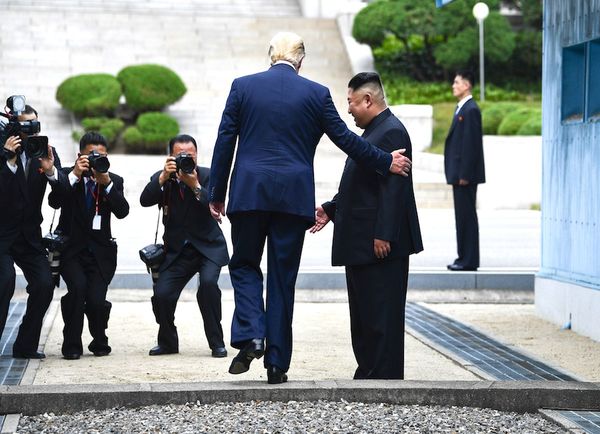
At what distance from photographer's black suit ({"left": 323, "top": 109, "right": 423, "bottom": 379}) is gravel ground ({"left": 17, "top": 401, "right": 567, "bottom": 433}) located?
2.21ft

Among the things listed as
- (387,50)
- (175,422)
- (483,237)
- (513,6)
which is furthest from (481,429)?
(513,6)

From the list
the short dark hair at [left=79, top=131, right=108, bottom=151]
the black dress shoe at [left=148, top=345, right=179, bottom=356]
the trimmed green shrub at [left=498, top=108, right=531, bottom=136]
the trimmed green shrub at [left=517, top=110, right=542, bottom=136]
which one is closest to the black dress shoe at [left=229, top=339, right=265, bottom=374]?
the black dress shoe at [left=148, top=345, right=179, bottom=356]

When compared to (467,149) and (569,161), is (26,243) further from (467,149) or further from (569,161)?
(467,149)

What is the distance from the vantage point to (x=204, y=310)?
907cm

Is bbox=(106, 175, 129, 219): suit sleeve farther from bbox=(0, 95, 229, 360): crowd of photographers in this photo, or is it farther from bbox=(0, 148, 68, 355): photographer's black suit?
bbox=(0, 148, 68, 355): photographer's black suit

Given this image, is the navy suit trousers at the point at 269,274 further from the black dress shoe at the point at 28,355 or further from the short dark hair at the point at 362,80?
the black dress shoe at the point at 28,355

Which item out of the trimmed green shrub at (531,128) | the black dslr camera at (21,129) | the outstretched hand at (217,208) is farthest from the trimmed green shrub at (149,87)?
the outstretched hand at (217,208)

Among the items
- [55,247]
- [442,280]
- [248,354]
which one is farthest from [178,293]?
[442,280]

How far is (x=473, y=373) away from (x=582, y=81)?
328cm

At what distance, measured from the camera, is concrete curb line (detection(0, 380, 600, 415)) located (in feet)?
21.9

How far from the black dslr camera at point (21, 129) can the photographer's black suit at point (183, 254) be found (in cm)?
97

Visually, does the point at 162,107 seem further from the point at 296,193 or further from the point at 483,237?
the point at 296,193

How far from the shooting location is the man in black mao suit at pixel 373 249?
24.2 ft

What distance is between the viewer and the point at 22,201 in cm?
865
